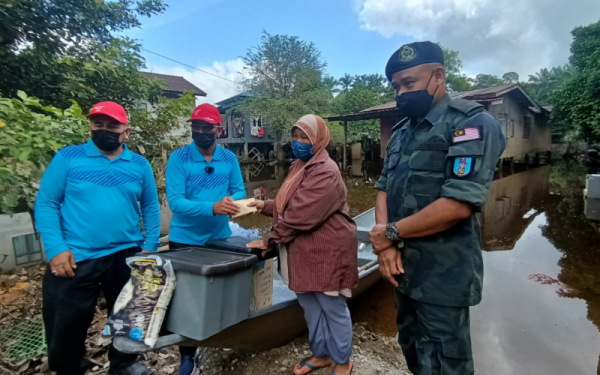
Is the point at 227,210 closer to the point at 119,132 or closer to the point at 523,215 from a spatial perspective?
the point at 119,132

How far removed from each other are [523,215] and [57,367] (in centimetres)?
988

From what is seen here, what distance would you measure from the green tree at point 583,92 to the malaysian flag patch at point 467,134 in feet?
62.6

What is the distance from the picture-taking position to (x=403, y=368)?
9.61 ft

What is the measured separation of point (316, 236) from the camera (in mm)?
2127

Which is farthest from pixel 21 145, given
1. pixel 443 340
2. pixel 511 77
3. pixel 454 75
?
pixel 511 77

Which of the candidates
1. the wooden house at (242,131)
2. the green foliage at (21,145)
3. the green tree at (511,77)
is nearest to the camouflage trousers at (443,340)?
the green foliage at (21,145)

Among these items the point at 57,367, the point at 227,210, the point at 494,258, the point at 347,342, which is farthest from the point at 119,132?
the point at 494,258

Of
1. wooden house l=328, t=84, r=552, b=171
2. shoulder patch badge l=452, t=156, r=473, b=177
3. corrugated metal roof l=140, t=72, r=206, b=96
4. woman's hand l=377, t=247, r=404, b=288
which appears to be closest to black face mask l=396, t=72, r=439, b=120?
shoulder patch badge l=452, t=156, r=473, b=177

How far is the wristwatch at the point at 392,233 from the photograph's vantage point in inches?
63.7

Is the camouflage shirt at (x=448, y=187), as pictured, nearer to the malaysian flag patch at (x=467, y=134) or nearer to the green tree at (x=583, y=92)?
the malaysian flag patch at (x=467, y=134)

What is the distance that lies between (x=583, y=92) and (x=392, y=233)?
834 inches

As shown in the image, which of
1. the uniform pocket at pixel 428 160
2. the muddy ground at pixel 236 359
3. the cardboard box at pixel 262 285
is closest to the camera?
the uniform pocket at pixel 428 160

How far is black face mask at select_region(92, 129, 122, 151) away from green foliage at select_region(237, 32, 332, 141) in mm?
22405

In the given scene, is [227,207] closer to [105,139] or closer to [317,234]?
[317,234]
